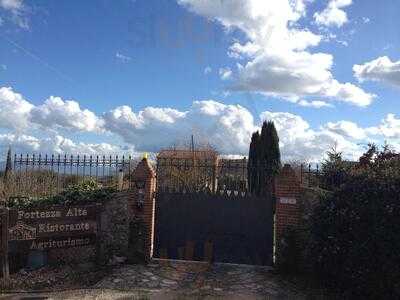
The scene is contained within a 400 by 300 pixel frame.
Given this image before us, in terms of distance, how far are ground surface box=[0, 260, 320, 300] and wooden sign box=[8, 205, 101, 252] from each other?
0.94 metres

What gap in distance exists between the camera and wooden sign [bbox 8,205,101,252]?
10695 mm

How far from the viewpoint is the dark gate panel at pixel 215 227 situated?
38.1 feet

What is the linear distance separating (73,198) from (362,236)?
648 cm

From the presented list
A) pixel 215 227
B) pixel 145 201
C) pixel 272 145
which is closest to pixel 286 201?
pixel 215 227

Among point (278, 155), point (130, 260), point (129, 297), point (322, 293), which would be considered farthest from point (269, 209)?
Answer: point (278, 155)

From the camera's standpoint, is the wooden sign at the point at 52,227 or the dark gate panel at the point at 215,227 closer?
the wooden sign at the point at 52,227

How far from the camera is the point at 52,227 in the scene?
11031 millimetres

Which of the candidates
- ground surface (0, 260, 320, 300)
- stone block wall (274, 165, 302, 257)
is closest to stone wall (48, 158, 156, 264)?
ground surface (0, 260, 320, 300)

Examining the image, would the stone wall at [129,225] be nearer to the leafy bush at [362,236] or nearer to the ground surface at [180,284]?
the ground surface at [180,284]

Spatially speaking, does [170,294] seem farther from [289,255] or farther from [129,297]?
[289,255]

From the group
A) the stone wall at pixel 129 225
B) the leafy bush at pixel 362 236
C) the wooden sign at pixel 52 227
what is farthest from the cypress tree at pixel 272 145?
the leafy bush at pixel 362 236

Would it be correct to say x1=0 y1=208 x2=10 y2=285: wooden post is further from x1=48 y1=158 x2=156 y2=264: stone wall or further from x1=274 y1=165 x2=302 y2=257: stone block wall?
x1=274 y1=165 x2=302 y2=257: stone block wall

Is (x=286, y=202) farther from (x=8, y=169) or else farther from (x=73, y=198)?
(x=8, y=169)

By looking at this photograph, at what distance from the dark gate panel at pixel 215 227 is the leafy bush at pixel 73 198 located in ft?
4.07
